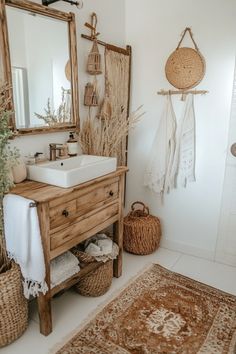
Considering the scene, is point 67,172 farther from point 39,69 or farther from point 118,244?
point 118,244

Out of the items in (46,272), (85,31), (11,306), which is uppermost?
(85,31)

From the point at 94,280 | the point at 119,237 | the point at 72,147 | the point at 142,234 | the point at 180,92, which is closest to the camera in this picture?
the point at 94,280

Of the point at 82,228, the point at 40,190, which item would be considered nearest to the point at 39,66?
the point at 40,190

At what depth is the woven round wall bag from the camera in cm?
232

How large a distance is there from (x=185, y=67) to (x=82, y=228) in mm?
1615

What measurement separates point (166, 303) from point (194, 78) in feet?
5.94

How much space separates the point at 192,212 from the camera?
8.65 feet

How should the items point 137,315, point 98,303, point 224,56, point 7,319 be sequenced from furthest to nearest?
point 224,56
point 98,303
point 137,315
point 7,319

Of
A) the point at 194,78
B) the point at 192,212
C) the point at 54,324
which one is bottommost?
the point at 54,324

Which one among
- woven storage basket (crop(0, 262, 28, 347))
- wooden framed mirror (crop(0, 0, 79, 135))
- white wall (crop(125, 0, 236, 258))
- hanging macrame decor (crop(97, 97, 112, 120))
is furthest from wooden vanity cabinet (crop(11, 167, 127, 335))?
white wall (crop(125, 0, 236, 258))

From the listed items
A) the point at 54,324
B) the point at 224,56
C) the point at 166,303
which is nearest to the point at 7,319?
the point at 54,324

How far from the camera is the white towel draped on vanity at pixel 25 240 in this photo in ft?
4.74

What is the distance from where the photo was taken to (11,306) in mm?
1547

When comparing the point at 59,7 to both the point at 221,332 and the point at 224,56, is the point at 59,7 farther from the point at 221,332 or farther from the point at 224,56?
the point at 221,332
